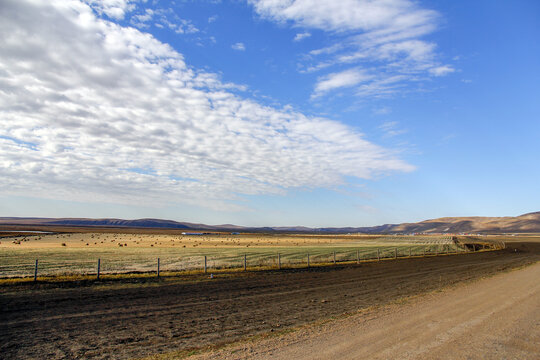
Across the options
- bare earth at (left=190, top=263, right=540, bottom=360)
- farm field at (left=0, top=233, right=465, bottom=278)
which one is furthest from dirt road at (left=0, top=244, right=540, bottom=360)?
farm field at (left=0, top=233, right=465, bottom=278)

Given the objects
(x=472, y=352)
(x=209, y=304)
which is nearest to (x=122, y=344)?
(x=209, y=304)

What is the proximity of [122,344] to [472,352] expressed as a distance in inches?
354

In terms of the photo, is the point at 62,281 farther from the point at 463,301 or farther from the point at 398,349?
the point at 463,301

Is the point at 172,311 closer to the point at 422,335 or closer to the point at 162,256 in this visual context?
the point at 422,335

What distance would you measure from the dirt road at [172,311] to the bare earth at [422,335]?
0.62 feet

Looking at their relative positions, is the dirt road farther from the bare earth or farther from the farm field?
the farm field

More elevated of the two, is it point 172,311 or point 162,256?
point 172,311

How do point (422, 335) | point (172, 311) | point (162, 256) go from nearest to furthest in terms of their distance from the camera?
point (422, 335)
point (172, 311)
point (162, 256)

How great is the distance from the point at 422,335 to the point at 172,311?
913 centimetres

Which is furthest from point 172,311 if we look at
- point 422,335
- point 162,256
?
point 162,256

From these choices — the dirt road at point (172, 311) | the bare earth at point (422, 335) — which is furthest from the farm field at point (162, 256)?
the bare earth at point (422, 335)

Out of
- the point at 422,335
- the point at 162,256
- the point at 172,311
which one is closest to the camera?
the point at 422,335

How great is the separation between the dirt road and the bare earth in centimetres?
19

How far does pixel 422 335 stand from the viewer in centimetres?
975
